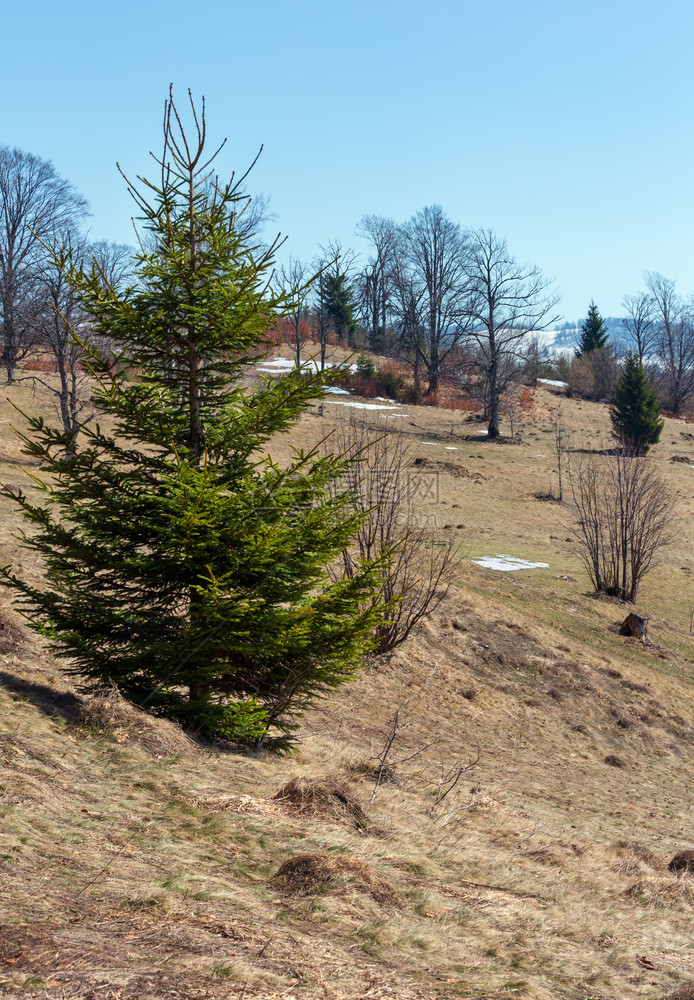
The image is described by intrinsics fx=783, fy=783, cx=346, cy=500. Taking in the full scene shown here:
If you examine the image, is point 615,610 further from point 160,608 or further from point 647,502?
point 160,608

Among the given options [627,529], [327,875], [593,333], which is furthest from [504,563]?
[593,333]

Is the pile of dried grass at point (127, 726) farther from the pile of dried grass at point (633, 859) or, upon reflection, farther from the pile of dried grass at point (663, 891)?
the pile of dried grass at point (633, 859)

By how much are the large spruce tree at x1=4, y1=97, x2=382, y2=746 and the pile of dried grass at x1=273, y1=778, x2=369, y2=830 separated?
0.74m

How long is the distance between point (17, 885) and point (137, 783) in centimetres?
203

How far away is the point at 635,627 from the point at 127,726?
48.2 feet

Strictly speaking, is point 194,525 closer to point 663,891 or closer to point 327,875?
point 327,875

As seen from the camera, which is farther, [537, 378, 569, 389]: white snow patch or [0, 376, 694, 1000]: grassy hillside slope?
[537, 378, 569, 389]: white snow patch

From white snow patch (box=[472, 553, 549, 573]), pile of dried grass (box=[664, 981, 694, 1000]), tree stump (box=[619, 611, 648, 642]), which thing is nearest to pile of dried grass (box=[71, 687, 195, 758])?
pile of dried grass (box=[664, 981, 694, 1000])

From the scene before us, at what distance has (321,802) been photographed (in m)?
6.58

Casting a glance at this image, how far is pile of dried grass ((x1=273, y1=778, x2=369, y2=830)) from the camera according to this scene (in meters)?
6.46

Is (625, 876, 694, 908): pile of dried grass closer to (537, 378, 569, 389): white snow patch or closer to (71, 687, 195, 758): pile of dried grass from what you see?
(71, 687, 195, 758): pile of dried grass

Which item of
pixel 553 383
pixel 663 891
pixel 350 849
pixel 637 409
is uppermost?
pixel 553 383

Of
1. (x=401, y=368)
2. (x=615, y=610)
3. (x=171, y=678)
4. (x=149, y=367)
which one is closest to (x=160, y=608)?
(x=171, y=678)

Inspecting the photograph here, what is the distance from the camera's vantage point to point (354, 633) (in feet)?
24.3
